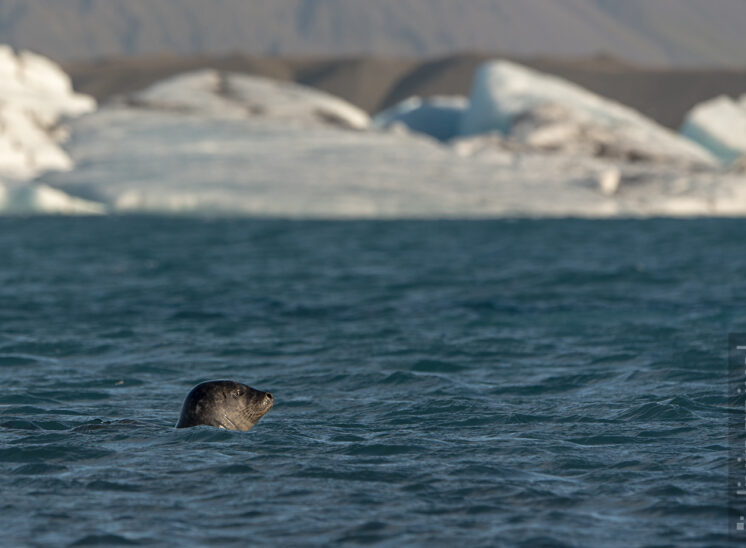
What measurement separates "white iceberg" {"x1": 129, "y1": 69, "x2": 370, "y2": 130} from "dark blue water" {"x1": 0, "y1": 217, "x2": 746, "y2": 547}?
2168 cm

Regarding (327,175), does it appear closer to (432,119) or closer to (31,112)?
(31,112)

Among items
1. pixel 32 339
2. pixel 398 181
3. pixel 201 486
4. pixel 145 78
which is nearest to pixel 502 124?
pixel 398 181

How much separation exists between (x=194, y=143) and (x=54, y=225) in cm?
601

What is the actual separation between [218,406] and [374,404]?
5.81 ft

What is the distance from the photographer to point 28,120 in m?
40.0

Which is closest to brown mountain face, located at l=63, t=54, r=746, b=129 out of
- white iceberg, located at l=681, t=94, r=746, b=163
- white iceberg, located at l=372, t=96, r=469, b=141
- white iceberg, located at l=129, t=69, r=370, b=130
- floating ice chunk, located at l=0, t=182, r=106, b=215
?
white iceberg, located at l=372, t=96, r=469, b=141

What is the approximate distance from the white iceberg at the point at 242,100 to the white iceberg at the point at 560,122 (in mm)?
5022

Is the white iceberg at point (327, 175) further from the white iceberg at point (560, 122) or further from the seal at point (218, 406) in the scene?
the seal at point (218, 406)

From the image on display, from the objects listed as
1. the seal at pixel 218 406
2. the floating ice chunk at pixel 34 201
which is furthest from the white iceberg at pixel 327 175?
the seal at pixel 218 406

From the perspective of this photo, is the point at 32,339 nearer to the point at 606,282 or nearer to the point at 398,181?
the point at 606,282

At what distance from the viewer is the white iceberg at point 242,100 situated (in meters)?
44.3

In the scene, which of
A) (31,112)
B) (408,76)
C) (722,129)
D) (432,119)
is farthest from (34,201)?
(408,76)

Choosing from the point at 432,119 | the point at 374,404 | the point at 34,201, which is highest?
the point at 432,119

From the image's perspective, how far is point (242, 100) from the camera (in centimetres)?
4566
